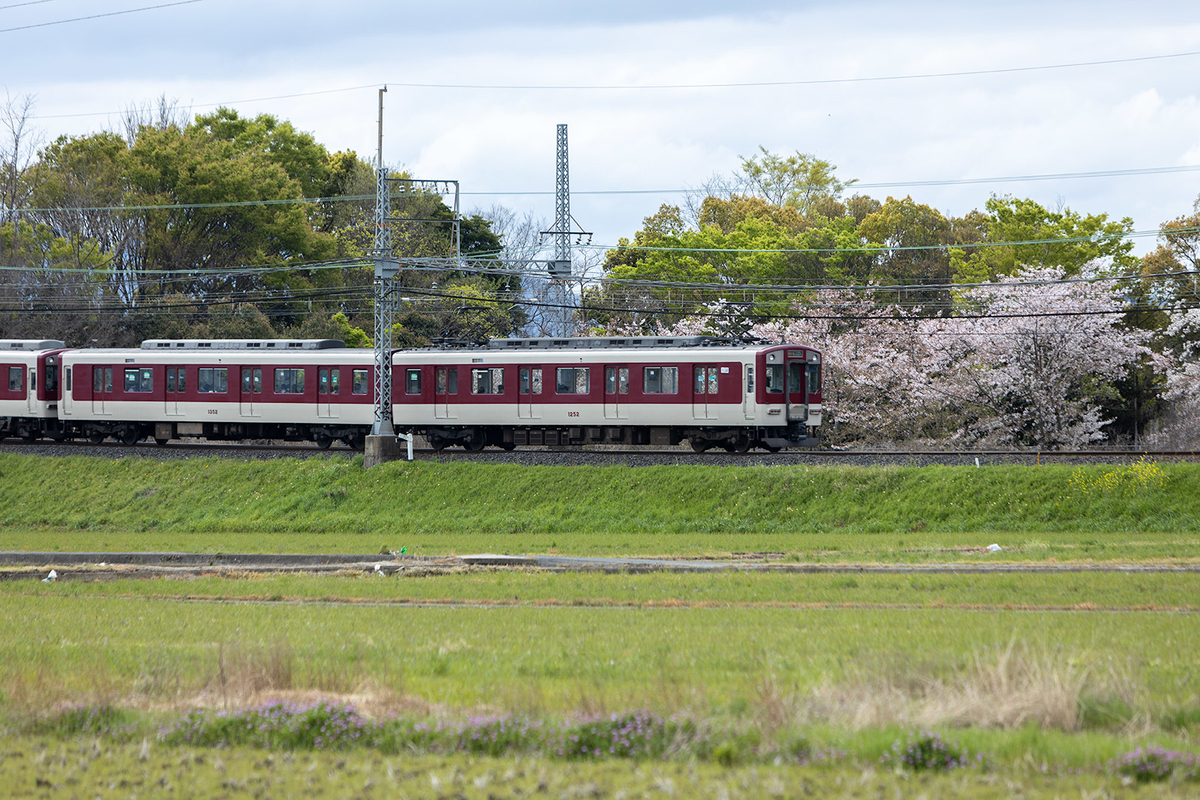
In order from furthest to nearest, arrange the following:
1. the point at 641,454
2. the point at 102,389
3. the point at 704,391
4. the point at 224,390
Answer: the point at 102,389 < the point at 224,390 < the point at 704,391 < the point at 641,454

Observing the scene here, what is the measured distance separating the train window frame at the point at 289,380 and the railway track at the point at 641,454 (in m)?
1.87

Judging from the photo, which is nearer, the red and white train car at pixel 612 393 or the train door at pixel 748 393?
the train door at pixel 748 393

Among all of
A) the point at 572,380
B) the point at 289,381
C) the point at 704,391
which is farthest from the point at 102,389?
the point at 704,391

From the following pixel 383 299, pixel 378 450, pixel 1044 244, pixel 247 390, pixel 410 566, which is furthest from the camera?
pixel 1044 244

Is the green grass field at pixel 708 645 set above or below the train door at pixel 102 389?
below

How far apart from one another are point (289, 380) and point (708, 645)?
2815 centimetres

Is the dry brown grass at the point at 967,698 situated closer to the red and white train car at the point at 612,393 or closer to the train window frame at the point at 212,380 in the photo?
the red and white train car at the point at 612,393

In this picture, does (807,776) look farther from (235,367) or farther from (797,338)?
(797,338)

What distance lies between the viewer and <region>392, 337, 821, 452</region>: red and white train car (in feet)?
102

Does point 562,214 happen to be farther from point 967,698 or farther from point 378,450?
point 967,698

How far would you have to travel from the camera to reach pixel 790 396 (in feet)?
103

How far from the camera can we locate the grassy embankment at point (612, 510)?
23.4 metres

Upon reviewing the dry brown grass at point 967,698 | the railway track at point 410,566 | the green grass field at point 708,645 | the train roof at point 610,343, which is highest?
the train roof at point 610,343

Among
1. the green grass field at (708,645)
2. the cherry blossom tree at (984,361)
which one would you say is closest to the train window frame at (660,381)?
the green grass field at (708,645)
